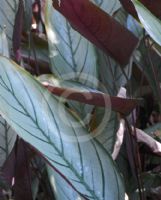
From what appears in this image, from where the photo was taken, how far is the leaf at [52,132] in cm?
56

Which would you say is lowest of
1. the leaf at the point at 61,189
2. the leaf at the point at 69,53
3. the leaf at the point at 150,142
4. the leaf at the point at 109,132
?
the leaf at the point at 61,189

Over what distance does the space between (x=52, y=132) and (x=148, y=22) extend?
191mm

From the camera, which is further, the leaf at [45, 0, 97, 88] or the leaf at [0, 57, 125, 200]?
the leaf at [45, 0, 97, 88]

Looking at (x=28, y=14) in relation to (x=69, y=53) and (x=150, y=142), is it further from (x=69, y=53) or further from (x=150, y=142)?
(x=150, y=142)

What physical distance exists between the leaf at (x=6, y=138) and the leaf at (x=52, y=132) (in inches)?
7.9

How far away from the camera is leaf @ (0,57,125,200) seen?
1.84ft

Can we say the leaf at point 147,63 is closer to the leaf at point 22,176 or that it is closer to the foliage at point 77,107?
the foliage at point 77,107

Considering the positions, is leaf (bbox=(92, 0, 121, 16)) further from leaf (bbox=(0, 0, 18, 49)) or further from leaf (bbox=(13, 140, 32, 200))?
leaf (bbox=(13, 140, 32, 200))


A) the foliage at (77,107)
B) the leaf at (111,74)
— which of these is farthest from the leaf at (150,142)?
the leaf at (111,74)

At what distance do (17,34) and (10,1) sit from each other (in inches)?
5.6

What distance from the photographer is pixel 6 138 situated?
0.80 metres

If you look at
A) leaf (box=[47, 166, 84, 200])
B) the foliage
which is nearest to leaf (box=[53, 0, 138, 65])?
the foliage

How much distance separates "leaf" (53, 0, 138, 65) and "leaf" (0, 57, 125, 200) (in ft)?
0.44

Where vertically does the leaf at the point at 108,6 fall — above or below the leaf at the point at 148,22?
below
